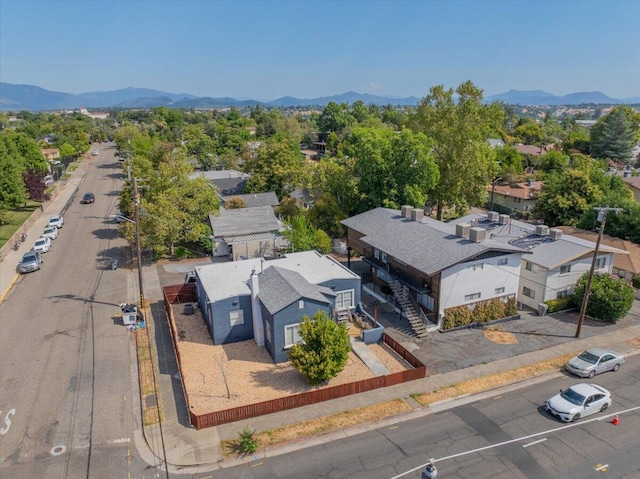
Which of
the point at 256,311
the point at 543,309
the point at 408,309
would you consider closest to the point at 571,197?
the point at 543,309

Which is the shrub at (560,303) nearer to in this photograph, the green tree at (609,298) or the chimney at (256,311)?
the green tree at (609,298)

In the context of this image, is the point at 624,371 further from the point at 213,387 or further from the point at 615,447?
the point at 213,387

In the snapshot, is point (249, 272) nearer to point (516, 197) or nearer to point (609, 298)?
point (609, 298)

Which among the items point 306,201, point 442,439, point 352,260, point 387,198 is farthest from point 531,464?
point 306,201

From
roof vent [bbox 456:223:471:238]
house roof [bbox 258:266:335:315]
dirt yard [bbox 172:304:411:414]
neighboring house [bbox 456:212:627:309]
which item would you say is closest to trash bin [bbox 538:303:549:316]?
neighboring house [bbox 456:212:627:309]

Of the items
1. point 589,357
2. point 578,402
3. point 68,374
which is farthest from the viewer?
point 589,357
